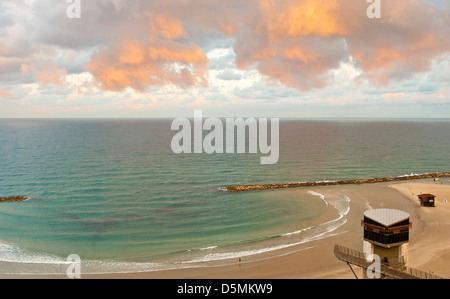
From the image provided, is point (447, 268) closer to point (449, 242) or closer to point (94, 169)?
point (449, 242)

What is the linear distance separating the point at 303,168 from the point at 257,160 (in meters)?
17.3

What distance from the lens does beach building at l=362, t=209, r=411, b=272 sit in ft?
88.1

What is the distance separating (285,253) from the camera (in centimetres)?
3866

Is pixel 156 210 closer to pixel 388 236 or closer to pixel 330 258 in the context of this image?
pixel 330 258

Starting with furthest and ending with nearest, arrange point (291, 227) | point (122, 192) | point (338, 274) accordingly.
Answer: point (122, 192) → point (291, 227) → point (338, 274)

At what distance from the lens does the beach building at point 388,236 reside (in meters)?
26.8

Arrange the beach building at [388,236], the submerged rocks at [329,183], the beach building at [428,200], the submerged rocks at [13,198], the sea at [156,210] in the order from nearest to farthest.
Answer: the beach building at [388,236]
the sea at [156,210]
the beach building at [428,200]
the submerged rocks at [13,198]
the submerged rocks at [329,183]

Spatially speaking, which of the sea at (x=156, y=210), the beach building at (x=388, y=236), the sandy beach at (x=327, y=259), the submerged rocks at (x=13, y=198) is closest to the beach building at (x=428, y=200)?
the sandy beach at (x=327, y=259)

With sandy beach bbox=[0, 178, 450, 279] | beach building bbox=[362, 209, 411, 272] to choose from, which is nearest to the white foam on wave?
sandy beach bbox=[0, 178, 450, 279]

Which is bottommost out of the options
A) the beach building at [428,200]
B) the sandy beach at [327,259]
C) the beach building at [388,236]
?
the sandy beach at [327,259]

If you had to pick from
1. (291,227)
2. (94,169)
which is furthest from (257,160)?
(291,227)

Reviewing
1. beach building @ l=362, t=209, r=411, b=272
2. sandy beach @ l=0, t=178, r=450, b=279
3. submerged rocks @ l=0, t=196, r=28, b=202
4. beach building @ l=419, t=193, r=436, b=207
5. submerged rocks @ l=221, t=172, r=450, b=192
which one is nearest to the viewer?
beach building @ l=362, t=209, r=411, b=272

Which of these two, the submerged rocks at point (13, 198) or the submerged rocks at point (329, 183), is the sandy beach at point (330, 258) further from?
the submerged rocks at point (13, 198)

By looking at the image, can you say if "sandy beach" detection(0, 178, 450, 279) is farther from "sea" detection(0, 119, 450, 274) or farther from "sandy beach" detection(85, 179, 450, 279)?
"sea" detection(0, 119, 450, 274)
